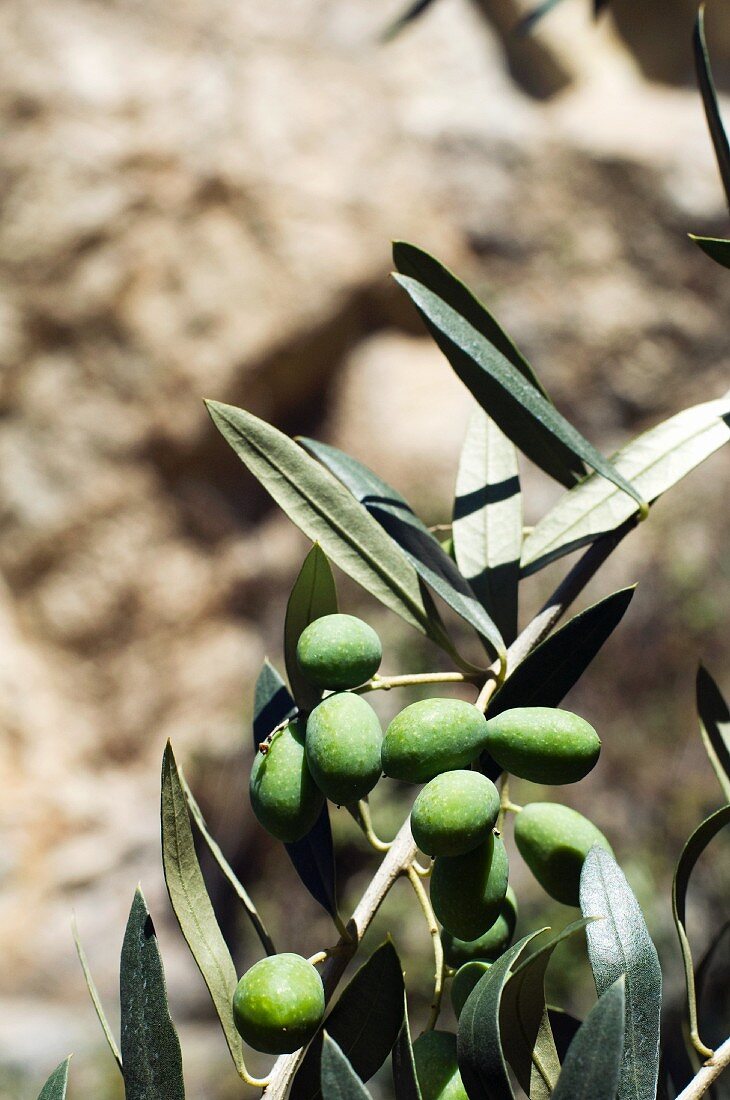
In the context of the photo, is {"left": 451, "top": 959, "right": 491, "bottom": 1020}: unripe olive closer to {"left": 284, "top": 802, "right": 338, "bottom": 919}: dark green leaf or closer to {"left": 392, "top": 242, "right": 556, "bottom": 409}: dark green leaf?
{"left": 284, "top": 802, "right": 338, "bottom": 919}: dark green leaf

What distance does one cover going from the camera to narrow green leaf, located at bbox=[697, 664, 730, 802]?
0.47 meters

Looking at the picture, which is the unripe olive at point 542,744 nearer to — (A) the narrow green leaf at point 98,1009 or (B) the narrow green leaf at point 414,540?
(B) the narrow green leaf at point 414,540

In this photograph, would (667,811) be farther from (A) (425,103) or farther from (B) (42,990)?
(A) (425,103)

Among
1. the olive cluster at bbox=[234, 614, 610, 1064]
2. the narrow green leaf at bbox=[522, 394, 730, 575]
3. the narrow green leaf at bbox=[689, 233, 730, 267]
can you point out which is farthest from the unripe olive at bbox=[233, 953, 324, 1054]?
the narrow green leaf at bbox=[689, 233, 730, 267]

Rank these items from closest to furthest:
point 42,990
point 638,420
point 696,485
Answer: point 42,990 < point 696,485 < point 638,420

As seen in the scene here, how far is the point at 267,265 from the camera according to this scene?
4.35m

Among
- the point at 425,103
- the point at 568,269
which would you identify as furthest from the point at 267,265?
the point at 568,269

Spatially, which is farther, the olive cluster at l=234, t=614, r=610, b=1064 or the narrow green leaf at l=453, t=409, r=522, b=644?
the narrow green leaf at l=453, t=409, r=522, b=644

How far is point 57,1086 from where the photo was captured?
1.06 ft

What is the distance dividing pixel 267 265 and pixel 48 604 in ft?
6.50

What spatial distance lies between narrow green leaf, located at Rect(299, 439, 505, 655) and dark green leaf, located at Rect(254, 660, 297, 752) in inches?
3.4

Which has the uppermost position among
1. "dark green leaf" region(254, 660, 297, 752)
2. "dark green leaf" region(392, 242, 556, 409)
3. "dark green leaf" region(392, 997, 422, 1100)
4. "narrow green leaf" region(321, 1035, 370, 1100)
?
"dark green leaf" region(392, 242, 556, 409)

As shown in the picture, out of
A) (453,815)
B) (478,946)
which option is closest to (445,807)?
(453,815)

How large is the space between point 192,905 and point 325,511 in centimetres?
18
